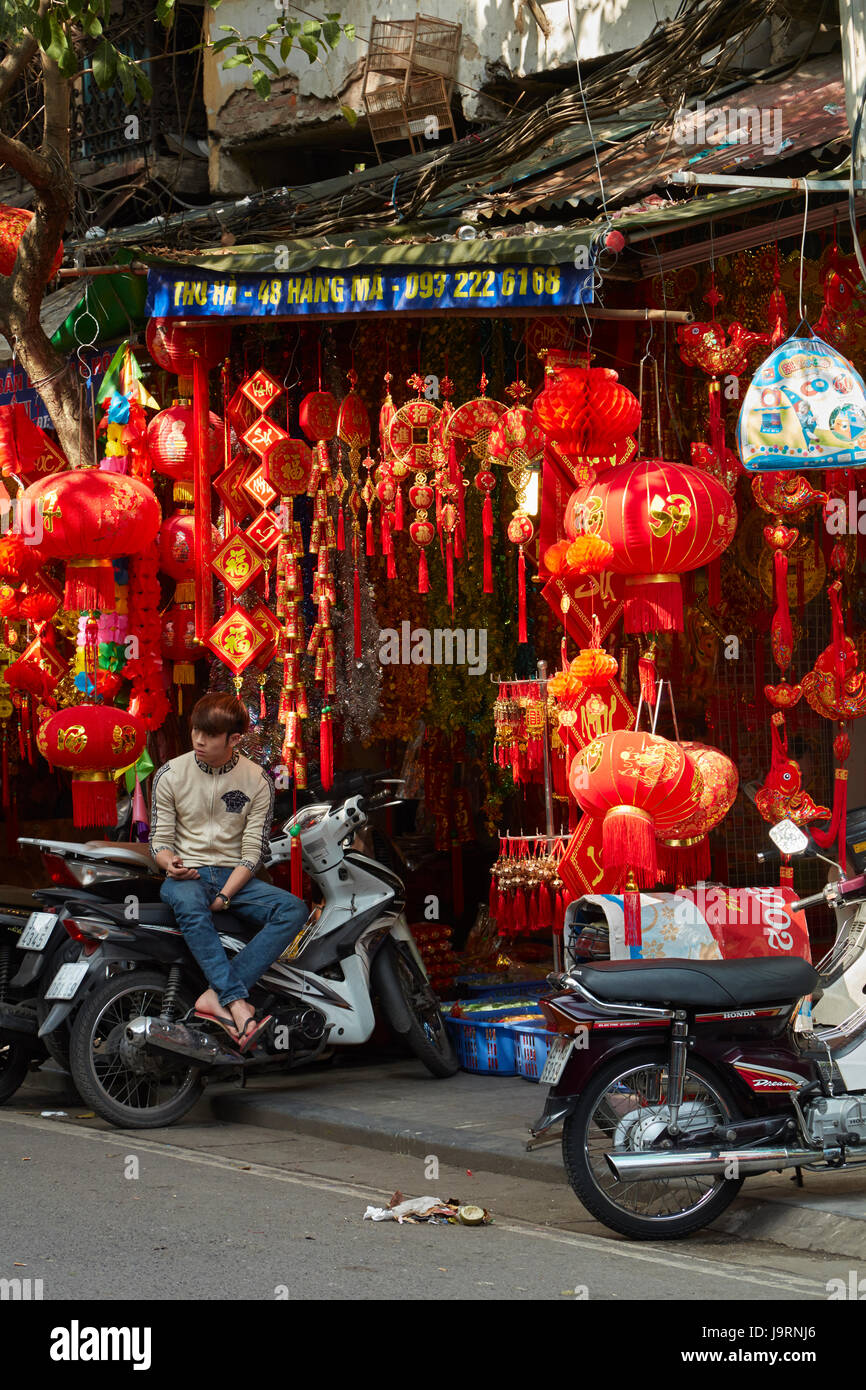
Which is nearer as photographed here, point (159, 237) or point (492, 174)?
point (492, 174)

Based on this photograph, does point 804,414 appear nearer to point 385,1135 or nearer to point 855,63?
point 855,63

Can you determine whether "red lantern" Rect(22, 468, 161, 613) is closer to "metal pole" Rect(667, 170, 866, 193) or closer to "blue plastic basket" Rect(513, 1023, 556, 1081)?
"blue plastic basket" Rect(513, 1023, 556, 1081)

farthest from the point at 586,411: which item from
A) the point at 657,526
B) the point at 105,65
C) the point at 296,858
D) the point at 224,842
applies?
the point at 105,65

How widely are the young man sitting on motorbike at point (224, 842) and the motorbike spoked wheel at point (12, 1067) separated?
1170mm

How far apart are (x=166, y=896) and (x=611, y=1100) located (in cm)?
256

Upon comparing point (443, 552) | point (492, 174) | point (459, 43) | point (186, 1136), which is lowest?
point (186, 1136)

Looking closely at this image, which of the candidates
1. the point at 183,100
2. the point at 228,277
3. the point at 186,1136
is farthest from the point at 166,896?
the point at 183,100

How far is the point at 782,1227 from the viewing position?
219 inches

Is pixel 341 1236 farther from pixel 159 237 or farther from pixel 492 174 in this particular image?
pixel 159 237

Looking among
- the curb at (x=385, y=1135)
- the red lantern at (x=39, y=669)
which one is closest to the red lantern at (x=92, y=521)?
the red lantern at (x=39, y=669)

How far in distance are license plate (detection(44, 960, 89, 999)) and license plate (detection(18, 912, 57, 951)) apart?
0.29 m

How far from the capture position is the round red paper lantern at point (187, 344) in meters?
8.20

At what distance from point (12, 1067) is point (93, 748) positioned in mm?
1558

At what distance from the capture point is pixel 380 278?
24.2 ft
